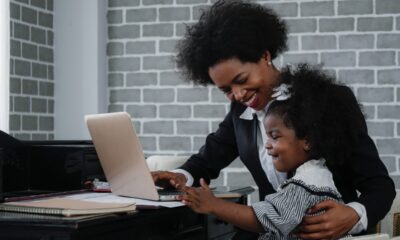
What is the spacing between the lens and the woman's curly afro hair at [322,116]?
1.81 m

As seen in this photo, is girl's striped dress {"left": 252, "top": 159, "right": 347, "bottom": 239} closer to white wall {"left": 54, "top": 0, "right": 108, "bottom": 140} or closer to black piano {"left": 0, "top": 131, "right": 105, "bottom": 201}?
black piano {"left": 0, "top": 131, "right": 105, "bottom": 201}

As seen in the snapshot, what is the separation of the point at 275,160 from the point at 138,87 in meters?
2.12

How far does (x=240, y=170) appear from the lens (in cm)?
370

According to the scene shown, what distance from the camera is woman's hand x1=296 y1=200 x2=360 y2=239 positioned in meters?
1.71

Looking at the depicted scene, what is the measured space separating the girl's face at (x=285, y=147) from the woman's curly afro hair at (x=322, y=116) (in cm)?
1

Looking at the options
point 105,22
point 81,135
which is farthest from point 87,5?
point 81,135

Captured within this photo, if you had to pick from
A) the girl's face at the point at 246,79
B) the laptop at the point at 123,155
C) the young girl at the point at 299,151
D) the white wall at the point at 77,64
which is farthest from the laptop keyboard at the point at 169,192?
the white wall at the point at 77,64

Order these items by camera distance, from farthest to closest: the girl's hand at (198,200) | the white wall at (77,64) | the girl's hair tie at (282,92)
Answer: the white wall at (77,64)
the girl's hair tie at (282,92)
the girl's hand at (198,200)

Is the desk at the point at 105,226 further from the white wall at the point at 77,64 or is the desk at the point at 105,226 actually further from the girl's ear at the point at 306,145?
the white wall at the point at 77,64

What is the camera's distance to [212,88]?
12.3 ft

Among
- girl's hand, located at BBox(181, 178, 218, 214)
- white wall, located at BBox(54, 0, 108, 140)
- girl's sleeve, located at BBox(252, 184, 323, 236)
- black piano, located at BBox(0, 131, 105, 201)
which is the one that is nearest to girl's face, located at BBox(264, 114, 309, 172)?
girl's sleeve, located at BBox(252, 184, 323, 236)

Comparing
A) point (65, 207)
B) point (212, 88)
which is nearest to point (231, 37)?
point (65, 207)

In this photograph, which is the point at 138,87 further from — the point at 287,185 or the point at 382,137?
the point at 287,185

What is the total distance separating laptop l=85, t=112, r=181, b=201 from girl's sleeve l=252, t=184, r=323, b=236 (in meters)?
0.26
